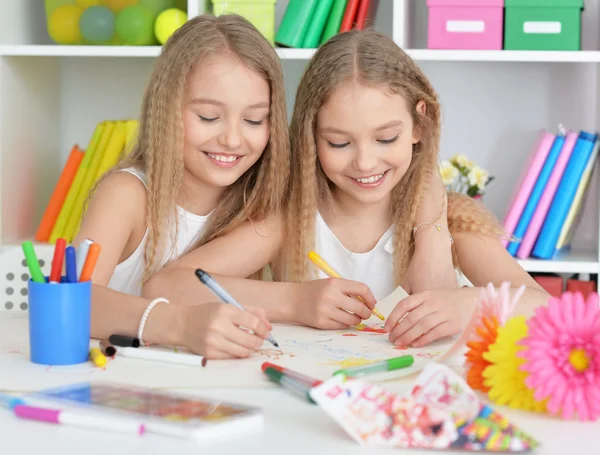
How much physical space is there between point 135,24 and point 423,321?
1.28m

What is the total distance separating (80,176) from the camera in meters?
2.21

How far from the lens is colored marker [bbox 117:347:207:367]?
938mm

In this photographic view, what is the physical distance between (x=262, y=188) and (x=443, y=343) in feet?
1.66

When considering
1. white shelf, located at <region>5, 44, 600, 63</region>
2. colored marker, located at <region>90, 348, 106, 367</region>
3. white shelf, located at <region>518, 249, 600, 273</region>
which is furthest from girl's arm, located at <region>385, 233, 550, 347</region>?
white shelf, located at <region>5, 44, 600, 63</region>

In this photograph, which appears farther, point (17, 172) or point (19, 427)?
point (17, 172)

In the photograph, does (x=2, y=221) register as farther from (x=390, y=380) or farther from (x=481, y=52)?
(x=390, y=380)

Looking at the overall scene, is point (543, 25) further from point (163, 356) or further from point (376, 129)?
point (163, 356)

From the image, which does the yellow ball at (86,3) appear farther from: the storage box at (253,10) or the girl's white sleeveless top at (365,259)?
the girl's white sleeveless top at (365,259)

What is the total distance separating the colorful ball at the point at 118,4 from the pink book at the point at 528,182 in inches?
40.7

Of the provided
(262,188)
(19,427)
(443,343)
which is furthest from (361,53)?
(19,427)

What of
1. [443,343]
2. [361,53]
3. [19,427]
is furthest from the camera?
[361,53]

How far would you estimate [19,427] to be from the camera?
27.9 inches

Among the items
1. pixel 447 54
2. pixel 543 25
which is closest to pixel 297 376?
pixel 447 54

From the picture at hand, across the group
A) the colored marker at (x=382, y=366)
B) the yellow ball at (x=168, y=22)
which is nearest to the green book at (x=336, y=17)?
the yellow ball at (x=168, y=22)
